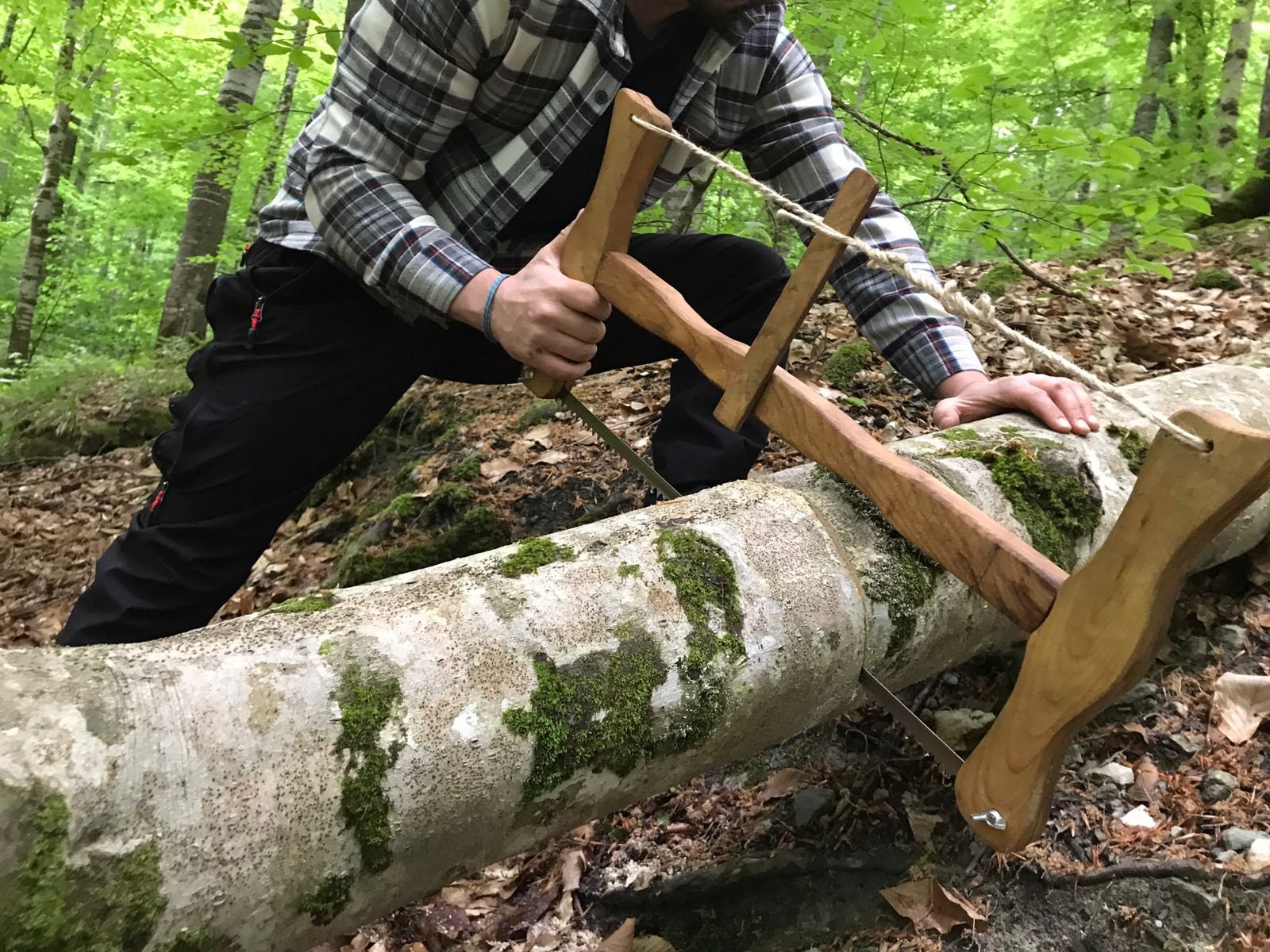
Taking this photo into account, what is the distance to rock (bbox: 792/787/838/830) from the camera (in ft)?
7.22

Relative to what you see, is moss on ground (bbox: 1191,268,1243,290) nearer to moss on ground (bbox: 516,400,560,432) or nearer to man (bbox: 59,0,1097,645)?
man (bbox: 59,0,1097,645)

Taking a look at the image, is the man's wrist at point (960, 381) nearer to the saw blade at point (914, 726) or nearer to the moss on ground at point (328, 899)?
the saw blade at point (914, 726)

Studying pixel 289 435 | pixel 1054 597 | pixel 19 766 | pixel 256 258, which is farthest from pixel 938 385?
pixel 19 766

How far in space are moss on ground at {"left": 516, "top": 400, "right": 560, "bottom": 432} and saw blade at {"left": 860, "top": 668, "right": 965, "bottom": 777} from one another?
2.98 m

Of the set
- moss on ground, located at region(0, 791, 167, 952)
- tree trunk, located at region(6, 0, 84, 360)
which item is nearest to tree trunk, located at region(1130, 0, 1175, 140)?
moss on ground, located at region(0, 791, 167, 952)

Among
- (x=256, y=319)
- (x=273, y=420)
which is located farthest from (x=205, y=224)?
(x=273, y=420)

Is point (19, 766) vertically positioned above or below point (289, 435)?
above

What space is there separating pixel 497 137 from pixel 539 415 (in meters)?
2.25

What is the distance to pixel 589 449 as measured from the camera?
4.06m

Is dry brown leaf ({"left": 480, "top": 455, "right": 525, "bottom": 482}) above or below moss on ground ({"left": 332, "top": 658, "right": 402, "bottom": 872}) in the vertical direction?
below

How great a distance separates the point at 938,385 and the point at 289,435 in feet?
6.26

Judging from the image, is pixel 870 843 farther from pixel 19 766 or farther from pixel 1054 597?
pixel 19 766

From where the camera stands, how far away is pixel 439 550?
3.57 meters

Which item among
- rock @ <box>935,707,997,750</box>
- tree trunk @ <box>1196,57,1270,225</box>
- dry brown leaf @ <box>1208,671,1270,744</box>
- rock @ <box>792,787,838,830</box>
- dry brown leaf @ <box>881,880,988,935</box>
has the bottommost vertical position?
rock @ <box>792,787,838,830</box>
